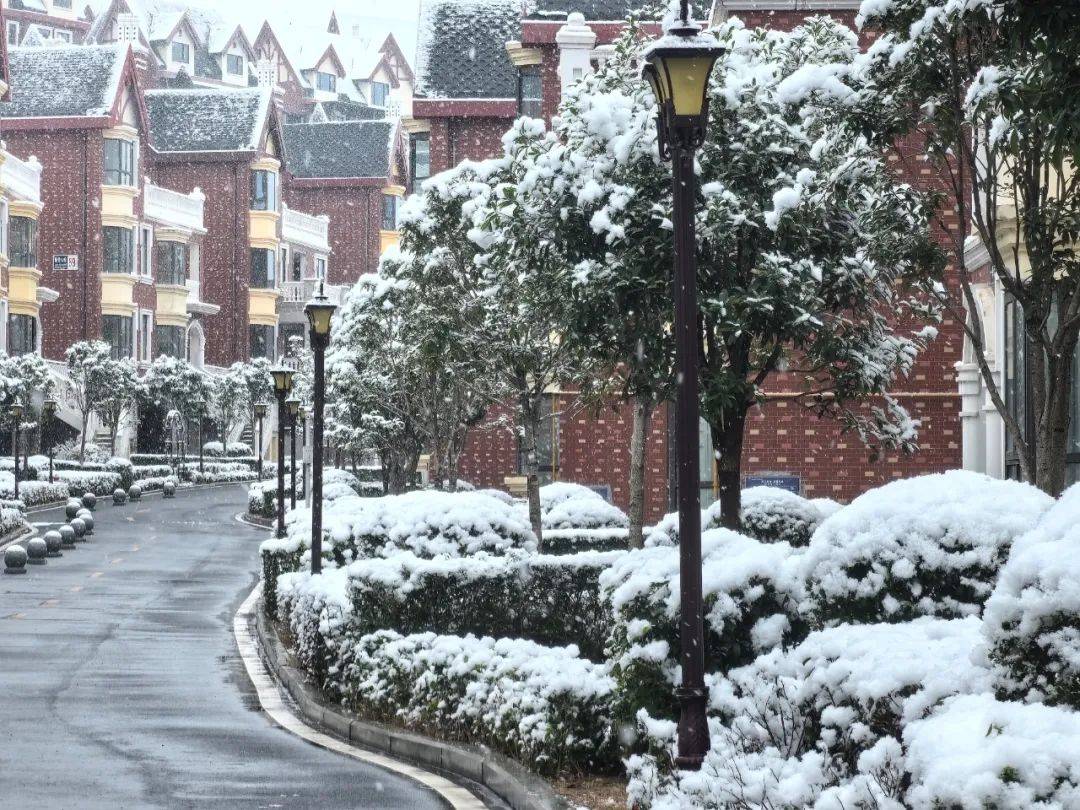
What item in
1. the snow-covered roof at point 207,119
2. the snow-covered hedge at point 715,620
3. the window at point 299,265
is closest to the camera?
the snow-covered hedge at point 715,620

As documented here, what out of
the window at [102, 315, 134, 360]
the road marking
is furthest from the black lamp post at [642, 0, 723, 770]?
the window at [102, 315, 134, 360]

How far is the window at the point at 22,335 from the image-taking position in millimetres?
65625

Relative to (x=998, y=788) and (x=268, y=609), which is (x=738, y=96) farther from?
(x=998, y=788)

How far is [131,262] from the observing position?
78.8 meters

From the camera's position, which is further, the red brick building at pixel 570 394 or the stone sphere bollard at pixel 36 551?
the stone sphere bollard at pixel 36 551

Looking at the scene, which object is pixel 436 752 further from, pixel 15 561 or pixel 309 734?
pixel 15 561

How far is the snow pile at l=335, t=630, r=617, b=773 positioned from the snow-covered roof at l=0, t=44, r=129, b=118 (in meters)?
65.0

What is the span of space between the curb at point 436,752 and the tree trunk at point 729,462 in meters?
4.46

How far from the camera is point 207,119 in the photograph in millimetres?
92688

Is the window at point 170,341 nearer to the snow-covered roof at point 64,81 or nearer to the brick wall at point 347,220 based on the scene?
the snow-covered roof at point 64,81

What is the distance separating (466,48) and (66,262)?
26.7 metres

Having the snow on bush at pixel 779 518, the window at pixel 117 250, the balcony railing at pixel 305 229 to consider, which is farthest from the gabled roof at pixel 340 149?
the snow on bush at pixel 779 518

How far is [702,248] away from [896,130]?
445 centimetres

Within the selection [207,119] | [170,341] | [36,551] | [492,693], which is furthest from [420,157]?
[492,693]
